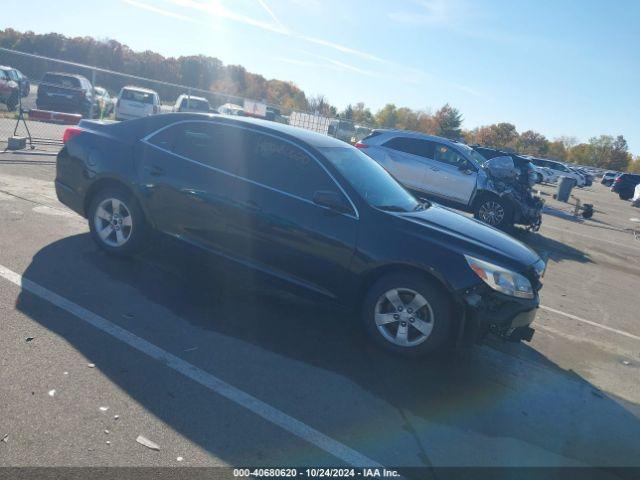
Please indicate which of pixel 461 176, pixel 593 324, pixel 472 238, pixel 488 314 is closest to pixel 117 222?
pixel 472 238

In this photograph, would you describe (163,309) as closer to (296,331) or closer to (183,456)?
(296,331)

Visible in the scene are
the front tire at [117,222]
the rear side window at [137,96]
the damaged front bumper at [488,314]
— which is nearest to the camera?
the damaged front bumper at [488,314]

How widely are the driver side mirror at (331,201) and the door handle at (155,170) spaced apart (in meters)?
1.75

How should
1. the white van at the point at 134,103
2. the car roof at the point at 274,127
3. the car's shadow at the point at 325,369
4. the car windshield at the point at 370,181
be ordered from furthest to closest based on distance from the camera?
the white van at the point at 134,103 → the car roof at the point at 274,127 → the car windshield at the point at 370,181 → the car's shadow at the point at 325,369

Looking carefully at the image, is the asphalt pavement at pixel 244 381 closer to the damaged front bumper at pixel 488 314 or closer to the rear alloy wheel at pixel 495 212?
the damaged front bumper at pixel 488 314

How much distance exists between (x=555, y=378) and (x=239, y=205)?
3262 mm

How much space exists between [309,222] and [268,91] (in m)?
75.1

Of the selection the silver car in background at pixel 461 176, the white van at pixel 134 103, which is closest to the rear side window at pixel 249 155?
the silver car in background at pixel 461 176

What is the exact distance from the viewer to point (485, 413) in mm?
3848

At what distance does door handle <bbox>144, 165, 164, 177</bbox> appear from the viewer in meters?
5.32

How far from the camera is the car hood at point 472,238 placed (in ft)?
14.5

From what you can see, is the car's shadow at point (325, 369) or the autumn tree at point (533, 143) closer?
the car's shadow at point (325, 369)

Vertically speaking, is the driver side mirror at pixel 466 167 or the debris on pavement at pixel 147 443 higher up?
the driver side mirror at pixel 466 167

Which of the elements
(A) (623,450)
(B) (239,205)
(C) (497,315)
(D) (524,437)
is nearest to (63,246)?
(B) (239,205)
